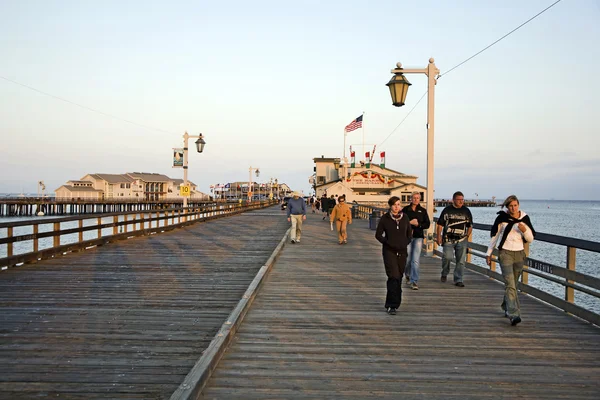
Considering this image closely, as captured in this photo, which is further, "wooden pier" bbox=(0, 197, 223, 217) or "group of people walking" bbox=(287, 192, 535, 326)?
"wooden pier" bbox=(0, 197, 223, 217)

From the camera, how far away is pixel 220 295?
8.43 m

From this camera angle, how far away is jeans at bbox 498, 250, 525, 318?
255 inches

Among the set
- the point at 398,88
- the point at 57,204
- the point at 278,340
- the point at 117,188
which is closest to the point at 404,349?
the point at 278,340

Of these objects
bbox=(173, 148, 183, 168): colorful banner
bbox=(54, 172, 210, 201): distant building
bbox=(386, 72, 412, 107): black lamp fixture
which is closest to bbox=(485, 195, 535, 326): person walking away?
bbox=(386, 72, 412, 107): black lamp fixture

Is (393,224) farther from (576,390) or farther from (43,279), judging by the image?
(43,279)

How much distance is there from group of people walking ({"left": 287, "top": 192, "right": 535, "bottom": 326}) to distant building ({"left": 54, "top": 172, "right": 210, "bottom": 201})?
4225 inches

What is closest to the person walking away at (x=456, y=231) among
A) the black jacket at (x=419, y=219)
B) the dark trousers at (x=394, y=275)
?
the black jacket at (x=419, y=219)

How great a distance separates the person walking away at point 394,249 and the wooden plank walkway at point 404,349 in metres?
0.26

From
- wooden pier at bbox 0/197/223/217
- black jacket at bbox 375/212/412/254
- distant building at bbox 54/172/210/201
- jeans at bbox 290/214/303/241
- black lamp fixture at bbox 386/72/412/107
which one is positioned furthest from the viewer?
distant building at bbox 54/172/210/201

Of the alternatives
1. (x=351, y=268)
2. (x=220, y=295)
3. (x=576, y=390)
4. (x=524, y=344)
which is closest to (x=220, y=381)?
(x=576, y=390)

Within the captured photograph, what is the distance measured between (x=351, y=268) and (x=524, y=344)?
6.03m

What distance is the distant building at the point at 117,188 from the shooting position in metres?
107

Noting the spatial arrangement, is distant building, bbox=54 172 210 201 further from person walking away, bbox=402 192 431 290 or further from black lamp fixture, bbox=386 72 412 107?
person walking away, bbox=402 192 431 290

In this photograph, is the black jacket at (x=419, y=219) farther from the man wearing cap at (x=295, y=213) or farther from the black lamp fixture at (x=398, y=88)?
the man wearing cap at (x=295, y=213)
